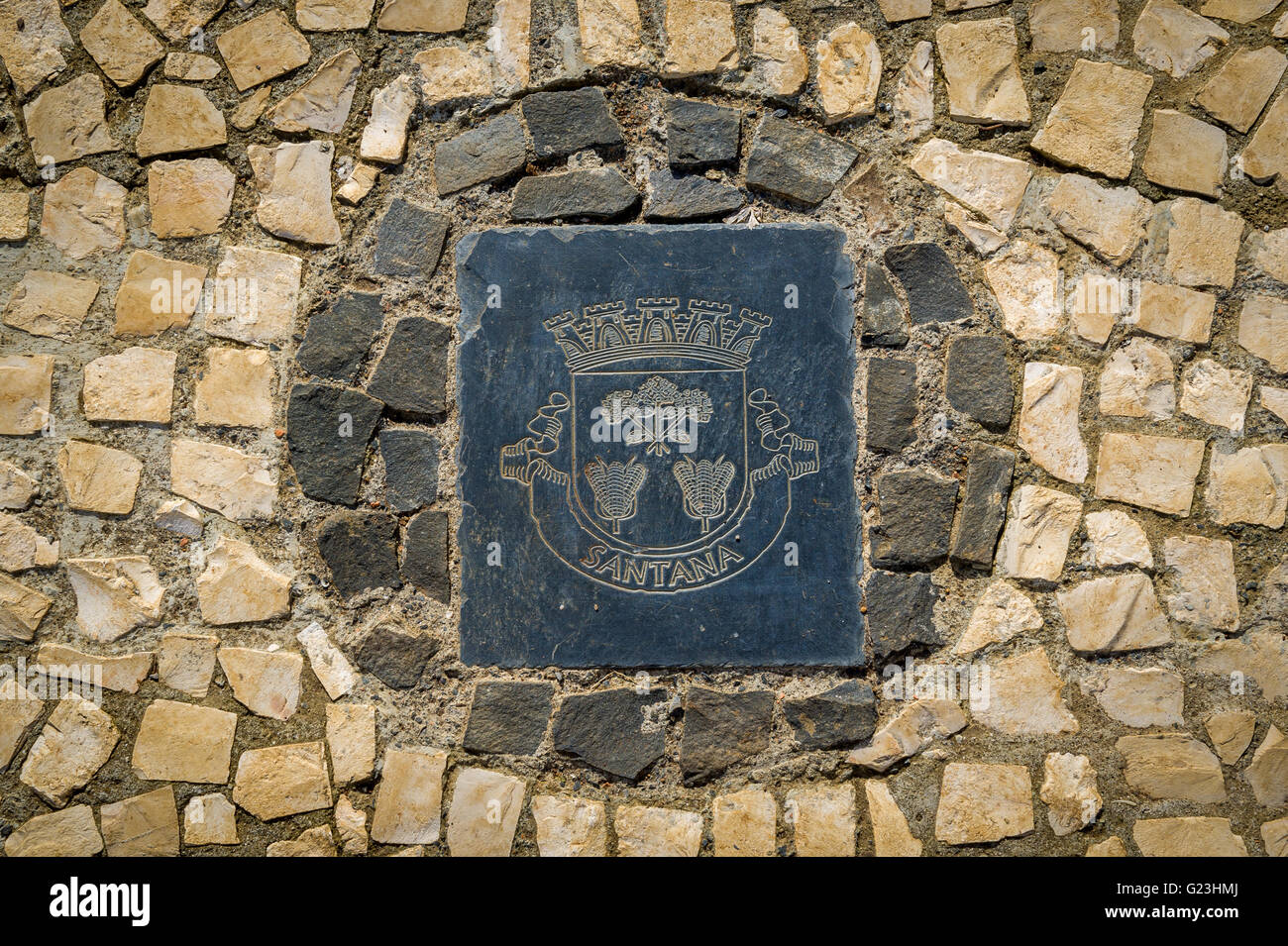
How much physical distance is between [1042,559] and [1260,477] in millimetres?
649

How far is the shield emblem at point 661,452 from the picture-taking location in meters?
2.56

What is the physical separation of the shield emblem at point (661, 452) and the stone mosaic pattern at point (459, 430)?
1.25 ft

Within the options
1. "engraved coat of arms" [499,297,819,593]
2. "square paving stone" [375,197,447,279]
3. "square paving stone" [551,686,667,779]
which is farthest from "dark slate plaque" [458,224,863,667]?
"square paving stone" [375,197,447,279]

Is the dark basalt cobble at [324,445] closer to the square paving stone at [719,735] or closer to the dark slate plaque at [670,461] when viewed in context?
the dark slate plaque at [670,461]

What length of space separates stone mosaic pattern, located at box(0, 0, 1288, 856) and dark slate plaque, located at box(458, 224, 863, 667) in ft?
0.29

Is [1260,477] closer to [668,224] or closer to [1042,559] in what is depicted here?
[1042,559]

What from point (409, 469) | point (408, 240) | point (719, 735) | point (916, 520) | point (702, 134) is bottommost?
point (719, 735)

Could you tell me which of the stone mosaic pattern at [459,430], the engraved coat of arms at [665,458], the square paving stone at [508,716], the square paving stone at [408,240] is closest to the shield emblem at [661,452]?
the engraved coat of arms at [665,458]

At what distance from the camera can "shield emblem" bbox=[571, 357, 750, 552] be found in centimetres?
256

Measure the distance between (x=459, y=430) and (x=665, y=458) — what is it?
60 cm

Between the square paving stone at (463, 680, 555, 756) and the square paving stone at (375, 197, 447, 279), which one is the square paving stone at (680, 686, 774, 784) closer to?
the square paving stone at (463, 680, 555, 756)

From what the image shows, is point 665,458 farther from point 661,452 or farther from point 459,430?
point 459,430

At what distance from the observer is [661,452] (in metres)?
2.57

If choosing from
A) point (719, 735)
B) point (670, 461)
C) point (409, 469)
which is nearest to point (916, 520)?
point (670, 461)
